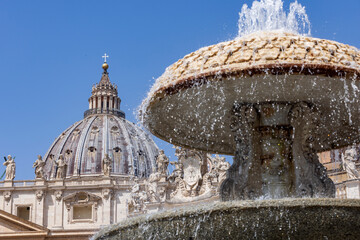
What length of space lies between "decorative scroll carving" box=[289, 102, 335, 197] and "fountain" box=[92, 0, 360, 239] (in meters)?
0.01

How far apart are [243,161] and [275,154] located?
15.2 inches

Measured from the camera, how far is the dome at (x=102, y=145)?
256 ft

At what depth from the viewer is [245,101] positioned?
8.18 metres

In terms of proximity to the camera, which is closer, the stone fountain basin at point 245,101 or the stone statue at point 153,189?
the stone fountain basin at point 245,101

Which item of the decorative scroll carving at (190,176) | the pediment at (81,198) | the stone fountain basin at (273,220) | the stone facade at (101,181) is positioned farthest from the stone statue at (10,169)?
the stone fountain basin at (273,220)

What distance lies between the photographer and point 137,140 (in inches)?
3248

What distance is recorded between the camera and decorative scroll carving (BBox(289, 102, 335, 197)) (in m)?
7.74

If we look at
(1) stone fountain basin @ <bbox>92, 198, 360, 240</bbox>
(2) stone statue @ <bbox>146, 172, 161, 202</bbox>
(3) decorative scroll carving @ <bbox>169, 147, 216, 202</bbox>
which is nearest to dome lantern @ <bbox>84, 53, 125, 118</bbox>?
(2) stone statue @ <bbox>146, 172, 161, 202</bbox>

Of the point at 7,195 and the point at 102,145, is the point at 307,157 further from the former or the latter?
the point at 102,145

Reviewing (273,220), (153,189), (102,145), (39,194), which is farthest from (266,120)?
(102,145)

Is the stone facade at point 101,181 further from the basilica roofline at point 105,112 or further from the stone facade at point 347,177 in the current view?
the stone facade at point 347,177

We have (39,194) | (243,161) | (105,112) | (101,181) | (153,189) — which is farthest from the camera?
(105,112)

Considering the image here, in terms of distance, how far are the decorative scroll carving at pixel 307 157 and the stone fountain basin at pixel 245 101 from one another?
164 millimetres

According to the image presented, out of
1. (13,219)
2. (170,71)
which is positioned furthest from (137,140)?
(170,71)
